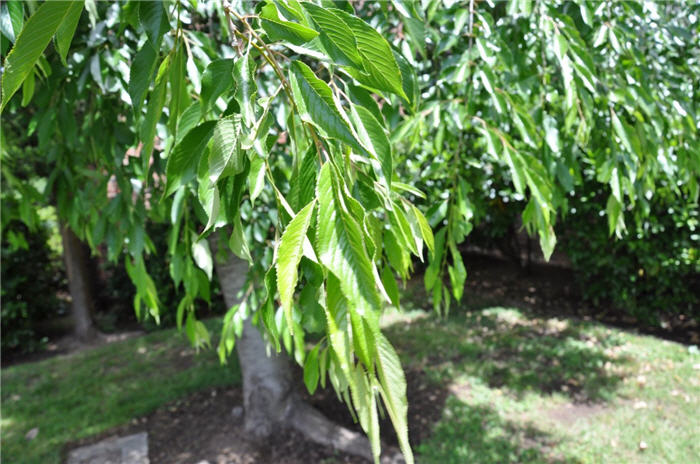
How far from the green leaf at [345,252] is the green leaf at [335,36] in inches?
8.6

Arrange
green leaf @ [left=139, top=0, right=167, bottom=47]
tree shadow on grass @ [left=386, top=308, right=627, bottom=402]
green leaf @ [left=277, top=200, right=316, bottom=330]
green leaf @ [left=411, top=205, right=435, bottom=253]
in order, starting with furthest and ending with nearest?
tree shadow on grass @ [left=386, top=308, right=627, bottom=402]
green leaf @ [left=411, top=205, right=435, bottom=253]
green leaf @ [left=139, top=0, right=167, bottom=47]
green leaf @ [left=277, top=200, right=316, bottom=330]

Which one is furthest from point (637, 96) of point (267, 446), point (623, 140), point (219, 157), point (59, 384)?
point (59, 384)

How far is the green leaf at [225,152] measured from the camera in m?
0.62

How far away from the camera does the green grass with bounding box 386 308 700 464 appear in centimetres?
332

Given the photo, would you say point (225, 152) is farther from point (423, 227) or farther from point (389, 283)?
point (423, 227)

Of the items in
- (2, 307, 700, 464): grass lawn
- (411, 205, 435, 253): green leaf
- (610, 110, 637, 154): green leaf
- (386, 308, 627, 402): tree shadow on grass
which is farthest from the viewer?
(386, 308, 627, 402): tree shadow on grass

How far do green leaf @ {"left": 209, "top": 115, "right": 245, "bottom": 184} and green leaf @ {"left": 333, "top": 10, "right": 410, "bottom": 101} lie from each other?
0.21 metres

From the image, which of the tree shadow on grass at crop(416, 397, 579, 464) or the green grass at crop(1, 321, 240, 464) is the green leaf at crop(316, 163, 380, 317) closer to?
the tree shadow on grass at crop(416, 397, 579, 464)

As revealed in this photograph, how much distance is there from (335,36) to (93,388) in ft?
16.7

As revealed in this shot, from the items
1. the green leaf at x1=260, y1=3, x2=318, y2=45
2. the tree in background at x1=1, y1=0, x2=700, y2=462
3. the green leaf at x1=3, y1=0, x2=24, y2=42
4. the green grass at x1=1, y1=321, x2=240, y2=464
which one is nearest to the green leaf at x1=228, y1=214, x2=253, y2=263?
the tree in background at x1=1, y1=0, x2=700, y2=462

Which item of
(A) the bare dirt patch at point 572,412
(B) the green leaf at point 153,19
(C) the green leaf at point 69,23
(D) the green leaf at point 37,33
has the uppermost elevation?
(B) the green leaf at point 153,19

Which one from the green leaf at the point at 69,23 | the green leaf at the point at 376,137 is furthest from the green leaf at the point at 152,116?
the green leaf at the point at 376,137

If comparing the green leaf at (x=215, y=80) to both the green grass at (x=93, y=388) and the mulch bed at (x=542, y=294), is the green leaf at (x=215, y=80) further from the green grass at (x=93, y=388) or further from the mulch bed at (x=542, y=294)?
the mulch bed at (x=542, y=294)

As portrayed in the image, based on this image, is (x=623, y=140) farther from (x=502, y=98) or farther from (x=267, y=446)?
(x=267, y=446)
